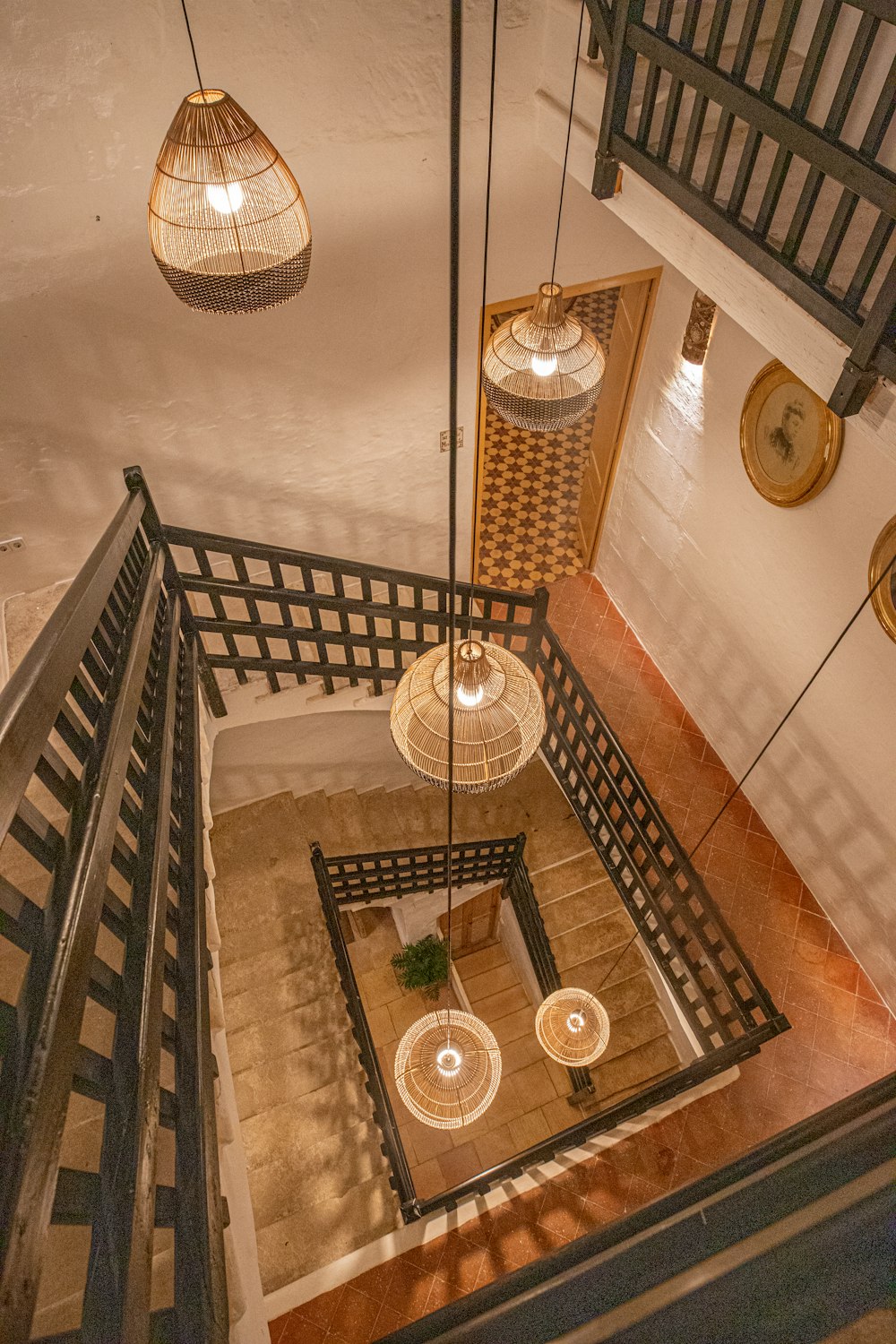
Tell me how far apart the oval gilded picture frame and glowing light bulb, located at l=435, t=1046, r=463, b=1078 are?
363 centimetres

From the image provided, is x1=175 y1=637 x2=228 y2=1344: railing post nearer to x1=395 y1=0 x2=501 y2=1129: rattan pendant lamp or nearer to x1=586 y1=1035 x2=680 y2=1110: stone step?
x1=395 y1=0 x2=501 y2=1129: rattan pendant lamp

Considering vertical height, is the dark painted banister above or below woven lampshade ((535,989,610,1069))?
above

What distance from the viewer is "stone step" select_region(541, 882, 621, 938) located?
636 centimetres

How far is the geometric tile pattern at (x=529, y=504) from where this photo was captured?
8.21 meters

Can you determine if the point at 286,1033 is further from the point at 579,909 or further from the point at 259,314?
the point at 259,314

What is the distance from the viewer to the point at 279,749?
245 inches

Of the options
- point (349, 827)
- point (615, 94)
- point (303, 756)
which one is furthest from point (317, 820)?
point (615, 94)

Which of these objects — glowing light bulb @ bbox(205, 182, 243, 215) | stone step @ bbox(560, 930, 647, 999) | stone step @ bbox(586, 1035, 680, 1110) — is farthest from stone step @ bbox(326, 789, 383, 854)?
glowing light bulb @ bbox(205, 182, 243, 215)

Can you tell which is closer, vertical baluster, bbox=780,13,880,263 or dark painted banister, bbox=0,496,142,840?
dark painted banister, bbox=0,496,142,840

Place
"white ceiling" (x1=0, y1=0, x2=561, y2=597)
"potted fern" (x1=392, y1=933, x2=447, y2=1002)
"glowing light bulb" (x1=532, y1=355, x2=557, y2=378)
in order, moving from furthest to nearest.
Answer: "potted fern" (x1=392, y1=933, x2=447, y2=1002)
"white ceiling" (x1=0, y1=0, x2=561, y2=597)
"glowing light bulb" (x1=532, y1=355, x2=557, y2=378)

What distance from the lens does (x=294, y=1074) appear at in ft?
17.3

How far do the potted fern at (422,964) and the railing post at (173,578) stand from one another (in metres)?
3.88

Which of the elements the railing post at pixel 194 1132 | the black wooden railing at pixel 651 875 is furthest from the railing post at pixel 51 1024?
the black wooden railing at pixel 651 875

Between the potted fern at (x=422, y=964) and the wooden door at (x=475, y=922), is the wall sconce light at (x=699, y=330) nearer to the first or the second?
the wooden door at (x=475, y=922)
